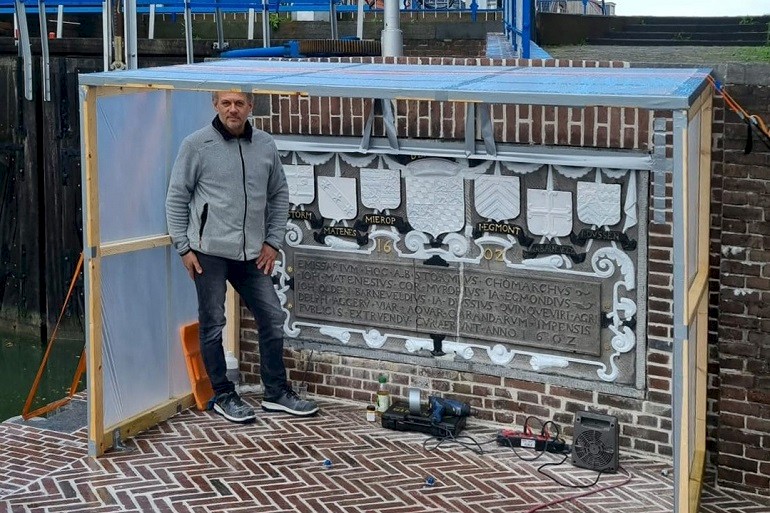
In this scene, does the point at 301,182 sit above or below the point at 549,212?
above

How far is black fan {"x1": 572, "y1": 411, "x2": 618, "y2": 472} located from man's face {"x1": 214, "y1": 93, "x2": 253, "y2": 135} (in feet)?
8.68

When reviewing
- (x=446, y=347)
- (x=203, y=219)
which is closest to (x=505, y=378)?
(x=446, y=347)

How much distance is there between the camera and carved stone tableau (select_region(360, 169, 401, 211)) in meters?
8.08

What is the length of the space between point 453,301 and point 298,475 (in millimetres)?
1533

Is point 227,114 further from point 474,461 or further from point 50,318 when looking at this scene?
point 50,318

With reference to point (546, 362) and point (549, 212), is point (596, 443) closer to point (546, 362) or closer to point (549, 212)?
point (546, 362)

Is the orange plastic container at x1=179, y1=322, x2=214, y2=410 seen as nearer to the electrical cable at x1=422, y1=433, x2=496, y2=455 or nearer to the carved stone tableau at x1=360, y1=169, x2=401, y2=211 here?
the carved stone tableau at x1=360, y1=169, x2=401, y2=211

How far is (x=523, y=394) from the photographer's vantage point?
310 inches

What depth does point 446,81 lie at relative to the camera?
6.48m

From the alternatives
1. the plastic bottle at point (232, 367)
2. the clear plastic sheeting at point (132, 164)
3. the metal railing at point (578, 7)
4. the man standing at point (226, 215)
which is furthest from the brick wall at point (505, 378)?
the metal railing at point (578, 7)

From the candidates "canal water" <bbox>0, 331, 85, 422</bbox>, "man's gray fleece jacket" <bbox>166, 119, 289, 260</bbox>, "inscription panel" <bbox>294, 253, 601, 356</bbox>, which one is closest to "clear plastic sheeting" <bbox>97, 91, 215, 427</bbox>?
"man's gray fleece jacket" <bbox>166, 119, 289, 260</bbox>

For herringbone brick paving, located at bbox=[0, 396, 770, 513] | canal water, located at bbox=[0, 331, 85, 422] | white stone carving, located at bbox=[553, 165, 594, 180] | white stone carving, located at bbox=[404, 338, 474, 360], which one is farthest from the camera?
canal water, located at bbox=[0, 331, 85, 422]

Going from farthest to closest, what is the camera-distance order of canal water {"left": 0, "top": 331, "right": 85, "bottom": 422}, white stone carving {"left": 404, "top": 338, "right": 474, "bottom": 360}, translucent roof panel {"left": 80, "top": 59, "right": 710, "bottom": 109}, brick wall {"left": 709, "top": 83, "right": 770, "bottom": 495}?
canal water {"left": 0, "top": 331, "right": 85, "bottom": 422} → white stone carving {"left": 404, "top": 338, "right": 474, "bottom": 360} → brick wall {"left": 709, "top": 83, "right": 770, "bottom": 495} → translucent roof panel {"left": 80, "top": 59, "right": 710, "bottom": 109}

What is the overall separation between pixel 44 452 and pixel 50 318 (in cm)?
614
